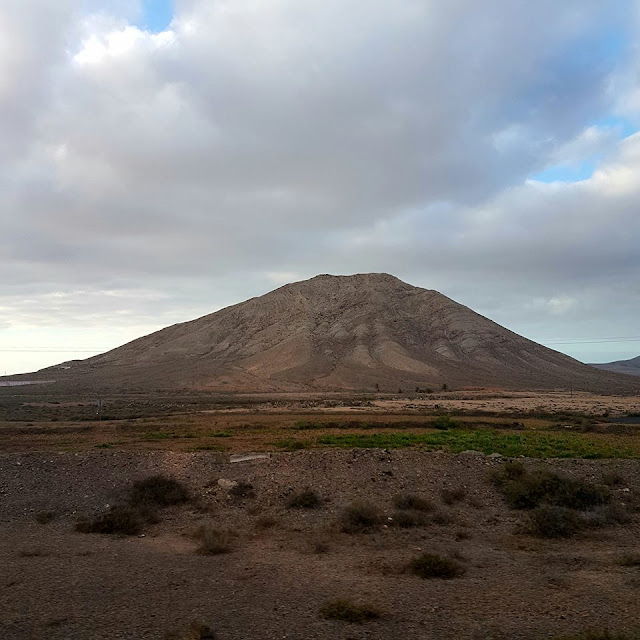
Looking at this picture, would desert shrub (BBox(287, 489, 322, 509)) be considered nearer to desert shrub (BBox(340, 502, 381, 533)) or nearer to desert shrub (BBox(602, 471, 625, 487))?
desert shrub (BBox(340, 502, 381, 533))

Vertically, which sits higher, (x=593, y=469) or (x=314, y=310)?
(x=314, y=310)

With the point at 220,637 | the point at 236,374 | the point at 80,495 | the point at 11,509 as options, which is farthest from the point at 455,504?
the point at 236,374

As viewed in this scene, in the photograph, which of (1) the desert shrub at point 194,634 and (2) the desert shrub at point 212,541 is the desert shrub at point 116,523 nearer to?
(2) the desert shrub at point 212,541

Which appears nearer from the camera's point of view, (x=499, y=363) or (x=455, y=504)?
(x=455, y=504)

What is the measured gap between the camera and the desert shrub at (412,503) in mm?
13031

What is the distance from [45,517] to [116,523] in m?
1.96

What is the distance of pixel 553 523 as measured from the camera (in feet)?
38.3

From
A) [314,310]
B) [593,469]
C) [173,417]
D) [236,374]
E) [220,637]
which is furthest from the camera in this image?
[314,310]

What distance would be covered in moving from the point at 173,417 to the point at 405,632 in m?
42.6

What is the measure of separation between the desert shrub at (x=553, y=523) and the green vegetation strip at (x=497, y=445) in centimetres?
870

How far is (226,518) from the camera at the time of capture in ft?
42.7

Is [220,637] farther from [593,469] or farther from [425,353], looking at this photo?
[425,353]

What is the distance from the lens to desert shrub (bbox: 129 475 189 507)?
45.4ft

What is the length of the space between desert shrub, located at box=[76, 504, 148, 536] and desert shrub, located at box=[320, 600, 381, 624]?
19.7 feet
